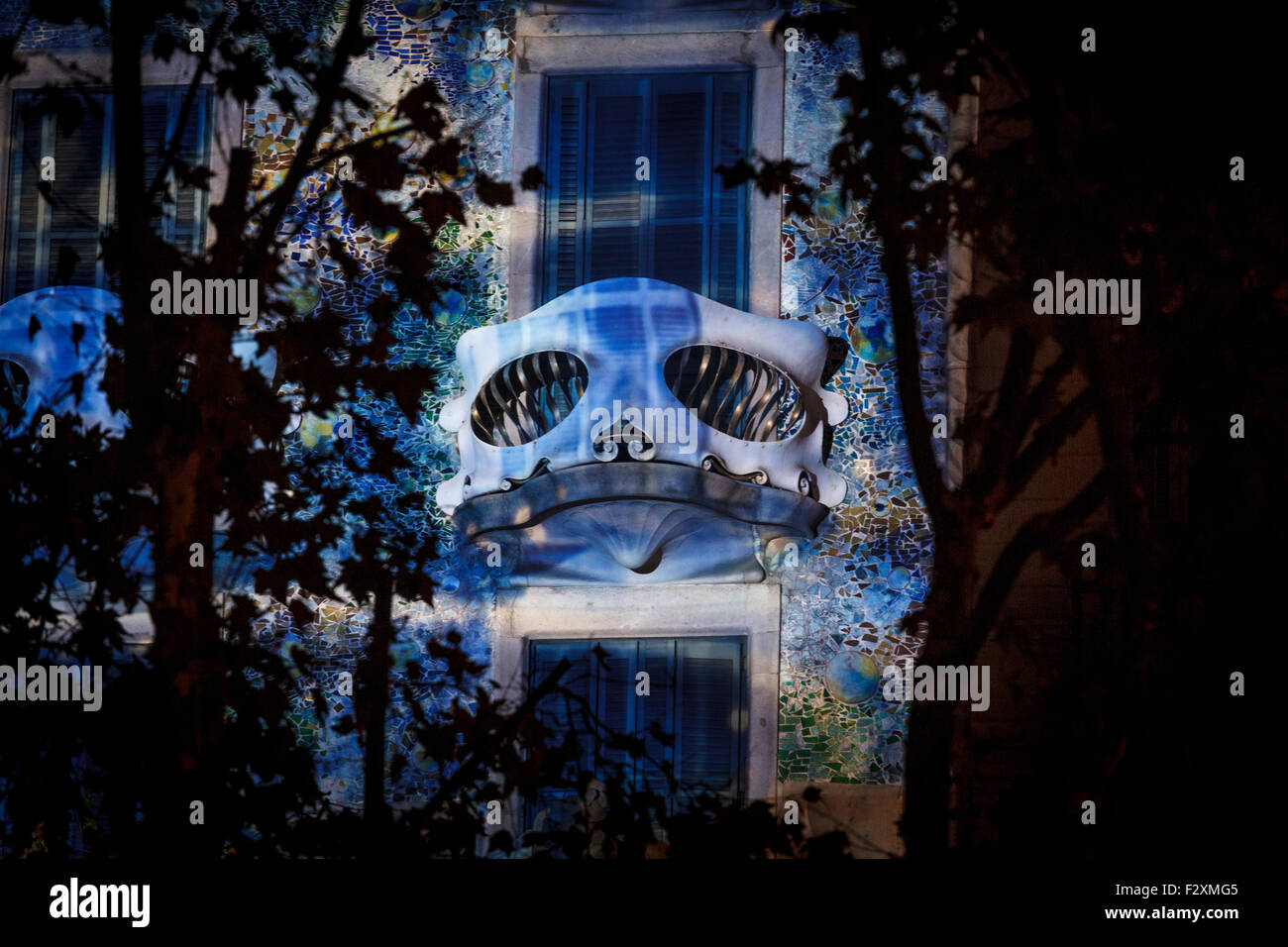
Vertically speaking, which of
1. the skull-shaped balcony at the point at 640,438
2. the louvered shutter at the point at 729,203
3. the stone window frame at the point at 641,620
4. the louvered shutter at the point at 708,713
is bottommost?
the louvered shutter at the point at 708,713

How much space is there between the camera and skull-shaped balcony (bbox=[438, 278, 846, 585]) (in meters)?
6.22

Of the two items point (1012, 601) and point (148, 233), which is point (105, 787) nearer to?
point (148, 233)

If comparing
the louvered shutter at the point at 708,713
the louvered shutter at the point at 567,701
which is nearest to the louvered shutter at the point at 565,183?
the louvered shutter at the point at 567,701

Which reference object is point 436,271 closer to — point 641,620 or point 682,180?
point 682,180

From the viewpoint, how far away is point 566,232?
6633 mm

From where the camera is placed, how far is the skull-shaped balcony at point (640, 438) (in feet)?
20.4

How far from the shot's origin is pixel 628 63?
265 inches

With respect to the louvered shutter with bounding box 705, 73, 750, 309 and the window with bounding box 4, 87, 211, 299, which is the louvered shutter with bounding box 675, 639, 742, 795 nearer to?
the louvered shutter with bounding box 705, 73, 750, 309

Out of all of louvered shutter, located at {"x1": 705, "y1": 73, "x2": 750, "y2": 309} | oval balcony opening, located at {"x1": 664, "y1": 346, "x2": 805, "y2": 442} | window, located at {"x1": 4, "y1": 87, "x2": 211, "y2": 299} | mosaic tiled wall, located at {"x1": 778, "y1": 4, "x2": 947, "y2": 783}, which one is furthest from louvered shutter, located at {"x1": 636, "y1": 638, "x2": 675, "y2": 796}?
window, located at {"x1": 4, "y1": 87, "x2": 211, "y2": 299}

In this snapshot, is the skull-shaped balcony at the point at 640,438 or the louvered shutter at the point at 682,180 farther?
the louvered shutter at the point at 682,180

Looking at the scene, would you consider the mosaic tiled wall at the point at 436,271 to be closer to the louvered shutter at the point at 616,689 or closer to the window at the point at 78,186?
the window at the point at 78,186

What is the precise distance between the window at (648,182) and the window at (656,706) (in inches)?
53.5

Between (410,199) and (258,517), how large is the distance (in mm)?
1367

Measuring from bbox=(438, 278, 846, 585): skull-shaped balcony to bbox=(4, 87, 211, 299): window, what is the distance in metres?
1.34
